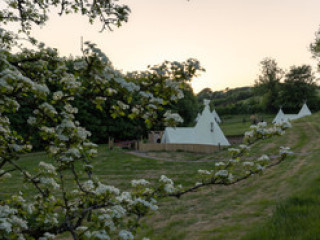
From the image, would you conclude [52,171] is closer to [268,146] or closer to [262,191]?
[262,191]

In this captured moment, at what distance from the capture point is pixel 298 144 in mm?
25750

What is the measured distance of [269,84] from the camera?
95750 mm

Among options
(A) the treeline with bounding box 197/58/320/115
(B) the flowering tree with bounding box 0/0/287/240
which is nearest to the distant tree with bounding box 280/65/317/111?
(A) the treeline with bounding box 197/58/320/115

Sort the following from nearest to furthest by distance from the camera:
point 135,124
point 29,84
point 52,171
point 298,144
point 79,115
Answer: point 29,84 < point 52,171 < point 298,144 < point 79,115 < point 135,124

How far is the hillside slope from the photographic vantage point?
802 cm

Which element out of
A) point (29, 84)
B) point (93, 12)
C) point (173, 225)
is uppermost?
point (93, 12)

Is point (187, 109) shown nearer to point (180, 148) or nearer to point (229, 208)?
point (180, 148)

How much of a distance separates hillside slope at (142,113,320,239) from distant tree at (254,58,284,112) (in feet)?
258

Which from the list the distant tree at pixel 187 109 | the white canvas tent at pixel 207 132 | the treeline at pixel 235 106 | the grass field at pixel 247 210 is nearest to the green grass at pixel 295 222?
the grass field at pixel 247 210

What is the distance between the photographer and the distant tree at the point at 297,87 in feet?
267

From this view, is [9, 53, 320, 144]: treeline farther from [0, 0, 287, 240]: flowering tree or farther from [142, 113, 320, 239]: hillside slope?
[0, 0, 287, 240]: flowering tree

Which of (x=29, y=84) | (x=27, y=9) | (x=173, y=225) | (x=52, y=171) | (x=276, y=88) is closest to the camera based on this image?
(x=29, y=84)

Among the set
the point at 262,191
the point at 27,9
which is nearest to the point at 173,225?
the point at 262,191

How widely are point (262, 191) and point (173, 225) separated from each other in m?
5.23
